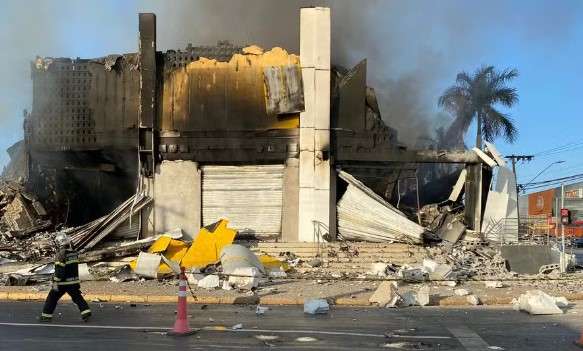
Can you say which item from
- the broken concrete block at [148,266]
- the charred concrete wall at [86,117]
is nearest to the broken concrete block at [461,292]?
the broken concrete block at [148,266]

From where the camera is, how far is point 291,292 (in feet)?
38.1

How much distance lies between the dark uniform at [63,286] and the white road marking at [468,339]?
5094 mm

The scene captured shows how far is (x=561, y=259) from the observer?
14.9 m

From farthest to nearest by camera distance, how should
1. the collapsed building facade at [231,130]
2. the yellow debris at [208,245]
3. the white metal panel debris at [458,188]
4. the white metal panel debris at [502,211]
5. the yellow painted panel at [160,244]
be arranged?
the white metal panel debris at [458,188] → the white metal panel debris at [502,211] → the collapsed building facade at [231,130] → the yellow painted panel at [160,244] → the yellow debris at [208,245]

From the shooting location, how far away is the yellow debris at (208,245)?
14.6m

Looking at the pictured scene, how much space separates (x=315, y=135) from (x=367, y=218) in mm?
2640

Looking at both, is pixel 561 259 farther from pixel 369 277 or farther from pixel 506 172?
pixel 369 277

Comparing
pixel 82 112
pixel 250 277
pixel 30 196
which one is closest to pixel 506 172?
pixel 250 277

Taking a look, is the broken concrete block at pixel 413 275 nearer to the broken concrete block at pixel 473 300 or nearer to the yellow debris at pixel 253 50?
the broken concrete block at pixel 473 300

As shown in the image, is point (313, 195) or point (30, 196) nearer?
point (313, 195)

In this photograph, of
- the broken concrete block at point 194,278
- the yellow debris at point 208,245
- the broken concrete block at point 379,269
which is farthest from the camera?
the yellow debris at point 208,245

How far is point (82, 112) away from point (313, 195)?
673 centimetres

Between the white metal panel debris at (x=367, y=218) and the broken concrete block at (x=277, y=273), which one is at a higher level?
the white metal panel debris at (x=367, y=218)

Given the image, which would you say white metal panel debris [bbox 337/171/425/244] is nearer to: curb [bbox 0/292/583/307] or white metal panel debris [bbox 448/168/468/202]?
white metal panel debris [bbox 448/168/468/202]
